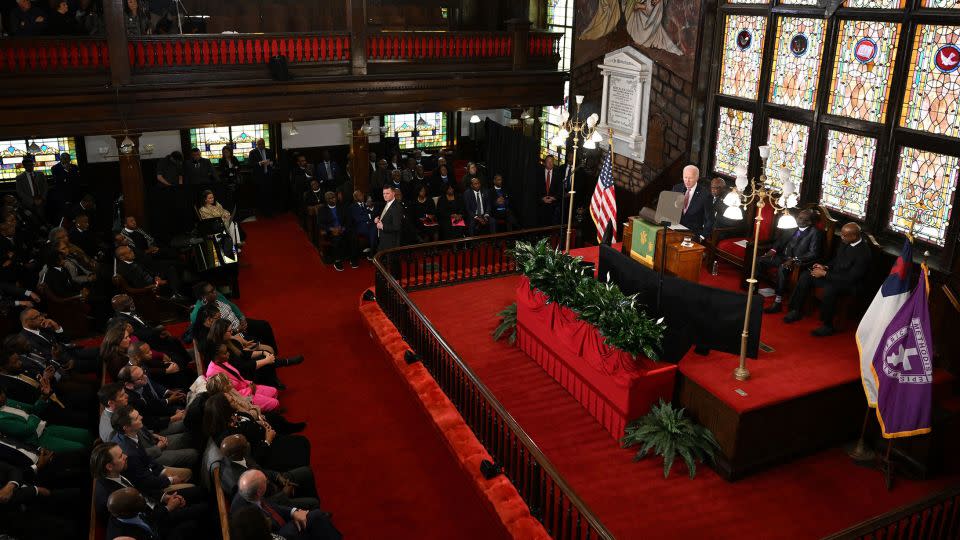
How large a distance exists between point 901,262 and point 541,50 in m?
9.63

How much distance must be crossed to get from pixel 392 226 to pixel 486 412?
5651mm

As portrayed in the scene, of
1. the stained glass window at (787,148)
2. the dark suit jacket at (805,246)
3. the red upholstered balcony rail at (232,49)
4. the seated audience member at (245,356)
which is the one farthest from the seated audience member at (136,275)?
the stained glass window at (787,148)

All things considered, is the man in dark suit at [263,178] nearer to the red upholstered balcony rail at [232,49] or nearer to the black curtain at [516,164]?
the red upholstered balcony rail at [232,49]

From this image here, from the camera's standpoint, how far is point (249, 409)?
22.6 feet

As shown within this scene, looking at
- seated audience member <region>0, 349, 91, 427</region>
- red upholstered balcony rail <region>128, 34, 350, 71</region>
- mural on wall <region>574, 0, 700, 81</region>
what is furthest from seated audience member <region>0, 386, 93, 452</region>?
mural on wall <region>574, 0, 700, 81</region>

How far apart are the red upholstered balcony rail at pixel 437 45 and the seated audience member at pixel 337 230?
2838 mm

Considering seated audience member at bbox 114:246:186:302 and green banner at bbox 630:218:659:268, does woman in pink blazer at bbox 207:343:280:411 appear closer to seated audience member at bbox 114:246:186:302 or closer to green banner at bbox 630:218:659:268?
seated audience member at bbox 114:246:186:302

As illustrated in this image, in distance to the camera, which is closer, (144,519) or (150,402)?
(144,519)

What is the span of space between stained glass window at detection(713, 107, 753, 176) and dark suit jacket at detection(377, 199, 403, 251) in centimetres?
511

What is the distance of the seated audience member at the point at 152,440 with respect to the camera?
621 centimetres

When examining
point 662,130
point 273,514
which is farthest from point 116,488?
point 662,130

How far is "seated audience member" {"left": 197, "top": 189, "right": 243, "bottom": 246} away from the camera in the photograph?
1234cm

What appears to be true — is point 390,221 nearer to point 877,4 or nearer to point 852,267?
point 852,267

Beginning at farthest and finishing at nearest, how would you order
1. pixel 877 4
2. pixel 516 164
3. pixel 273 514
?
1. pixel 516 164
2. pixel 877 4
3. pixel 273 514
